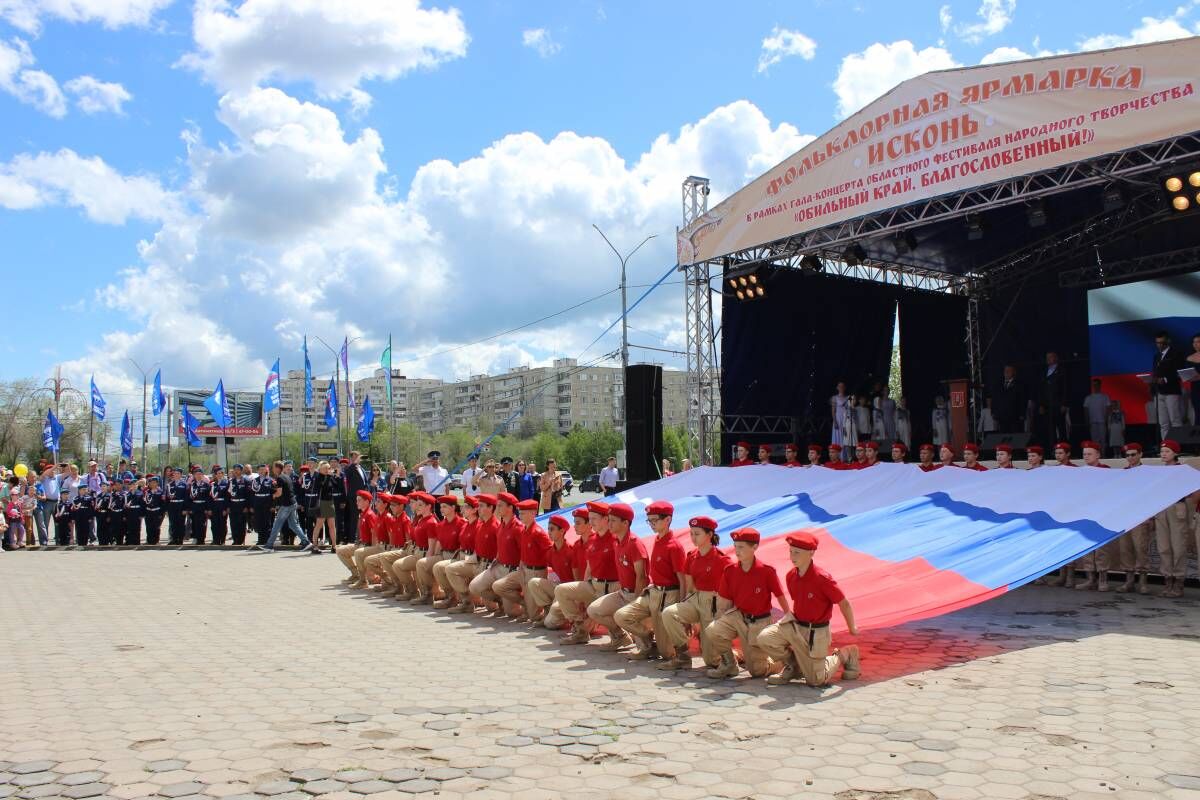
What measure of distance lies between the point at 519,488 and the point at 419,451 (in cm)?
6378

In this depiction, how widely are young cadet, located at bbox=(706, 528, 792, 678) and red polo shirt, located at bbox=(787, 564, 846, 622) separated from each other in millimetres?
136

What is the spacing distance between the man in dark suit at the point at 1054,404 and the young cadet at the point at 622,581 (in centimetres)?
982

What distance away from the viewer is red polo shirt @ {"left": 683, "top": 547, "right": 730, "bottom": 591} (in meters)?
6.05

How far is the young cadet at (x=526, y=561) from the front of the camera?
25.9 feet

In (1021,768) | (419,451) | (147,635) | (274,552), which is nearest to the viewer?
(1021,768)

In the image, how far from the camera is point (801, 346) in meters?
16.0

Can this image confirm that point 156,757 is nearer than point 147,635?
Yes

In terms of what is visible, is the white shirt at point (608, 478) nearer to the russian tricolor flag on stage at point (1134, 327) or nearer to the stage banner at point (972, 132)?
the stage banner at point (972, 132)

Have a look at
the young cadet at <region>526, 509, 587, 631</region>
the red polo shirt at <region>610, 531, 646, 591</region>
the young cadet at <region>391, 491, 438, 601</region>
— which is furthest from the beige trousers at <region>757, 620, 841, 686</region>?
the young cadet at <region>391, 491, 438, 601</region>

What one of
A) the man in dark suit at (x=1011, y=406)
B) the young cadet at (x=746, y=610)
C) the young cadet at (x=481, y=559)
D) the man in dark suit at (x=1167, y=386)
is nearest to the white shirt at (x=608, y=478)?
the man in dark suit at (x=1011, y=406)

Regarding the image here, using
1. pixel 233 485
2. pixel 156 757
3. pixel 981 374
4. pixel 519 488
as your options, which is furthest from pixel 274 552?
pixel 981 374

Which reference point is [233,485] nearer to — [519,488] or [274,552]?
[274,552]

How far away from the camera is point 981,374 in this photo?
56.6ft

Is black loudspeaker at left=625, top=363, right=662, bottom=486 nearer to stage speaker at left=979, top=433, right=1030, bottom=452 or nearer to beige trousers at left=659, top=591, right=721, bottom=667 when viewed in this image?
stage speaker at left=979, top=433, right=1030, bottom=452
